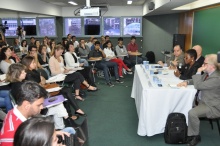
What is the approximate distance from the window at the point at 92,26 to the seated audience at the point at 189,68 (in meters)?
7.21

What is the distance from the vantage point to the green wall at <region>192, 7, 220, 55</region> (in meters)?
5.22

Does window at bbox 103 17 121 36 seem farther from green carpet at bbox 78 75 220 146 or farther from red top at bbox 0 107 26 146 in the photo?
red top at bbox 0 107 26 146

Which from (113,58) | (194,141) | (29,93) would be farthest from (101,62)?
(29,93)

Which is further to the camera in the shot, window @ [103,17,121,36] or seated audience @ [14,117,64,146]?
window @ [103,17,121,36]

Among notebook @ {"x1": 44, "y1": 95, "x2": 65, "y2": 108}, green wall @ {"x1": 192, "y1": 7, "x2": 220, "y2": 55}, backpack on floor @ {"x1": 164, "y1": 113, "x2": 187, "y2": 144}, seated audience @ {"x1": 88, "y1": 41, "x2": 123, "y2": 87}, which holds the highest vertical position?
green wall @ {"x1": 192, "y1": 7, "x2": 220, "y2": 55}

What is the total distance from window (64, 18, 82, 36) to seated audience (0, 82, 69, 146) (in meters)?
9.49

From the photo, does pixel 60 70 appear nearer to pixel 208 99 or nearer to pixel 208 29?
pixel 208 99

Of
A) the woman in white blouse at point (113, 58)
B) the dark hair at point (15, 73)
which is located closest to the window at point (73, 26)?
the woman in white blouse at point (113, 58)

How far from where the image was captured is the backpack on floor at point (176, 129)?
3037mm

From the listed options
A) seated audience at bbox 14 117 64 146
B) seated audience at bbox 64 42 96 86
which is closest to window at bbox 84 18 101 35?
seated audience at bbox 64 42 96 86

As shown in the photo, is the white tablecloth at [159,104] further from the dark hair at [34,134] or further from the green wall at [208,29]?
the green wall at [208,29]

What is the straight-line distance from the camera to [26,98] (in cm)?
171

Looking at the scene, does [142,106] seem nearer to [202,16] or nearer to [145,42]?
[202,16]

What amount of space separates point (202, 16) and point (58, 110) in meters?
5.10
